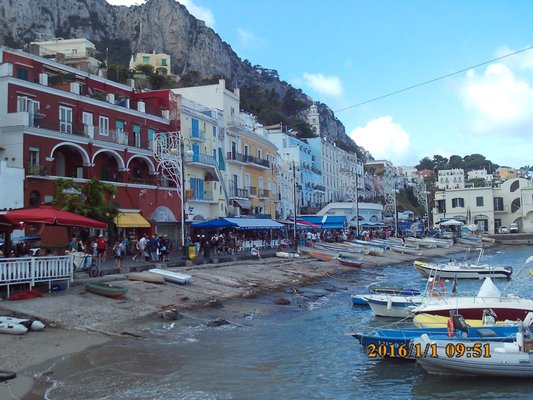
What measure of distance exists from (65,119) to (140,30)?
113412 millimetres

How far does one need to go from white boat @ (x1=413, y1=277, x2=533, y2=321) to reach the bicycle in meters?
14.5

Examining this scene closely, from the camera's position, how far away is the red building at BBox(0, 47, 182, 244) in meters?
35.1

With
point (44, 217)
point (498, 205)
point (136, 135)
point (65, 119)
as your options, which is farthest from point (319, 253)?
point (498, 205)

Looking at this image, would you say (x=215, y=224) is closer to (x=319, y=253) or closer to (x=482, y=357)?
(x=319, y=253)

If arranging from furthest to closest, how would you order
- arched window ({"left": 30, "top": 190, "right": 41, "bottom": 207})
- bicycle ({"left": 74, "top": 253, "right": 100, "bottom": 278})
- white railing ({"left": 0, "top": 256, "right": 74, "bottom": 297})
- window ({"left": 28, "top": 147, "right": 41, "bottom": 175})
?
arched window ({"left": 30, "top": 190, "right": 41, "bottom": 207}) < window ({"left": 28, "top": 147, "right": 41, "bottom": 175}) < bicycle ({"left": 74, "top": 253, "right": 100, "bottom": 278}) < white railing ({"left": 0, "top": 256, "right": 74, "bottom": 297})

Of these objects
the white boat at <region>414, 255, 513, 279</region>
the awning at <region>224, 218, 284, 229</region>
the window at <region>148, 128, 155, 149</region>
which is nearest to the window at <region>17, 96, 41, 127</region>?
the window at <region>148, 128, 155, 149</region>

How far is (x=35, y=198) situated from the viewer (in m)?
35.3

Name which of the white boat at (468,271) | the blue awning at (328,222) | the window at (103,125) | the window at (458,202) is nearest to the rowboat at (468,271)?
the white boat at (468,271)

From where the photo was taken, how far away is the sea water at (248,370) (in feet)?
41.7

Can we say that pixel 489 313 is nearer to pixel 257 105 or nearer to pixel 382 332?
pixel 382 332

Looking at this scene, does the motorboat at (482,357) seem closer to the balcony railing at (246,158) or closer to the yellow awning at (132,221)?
the yellow awning at (132,221)

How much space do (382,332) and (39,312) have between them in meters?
10.9
